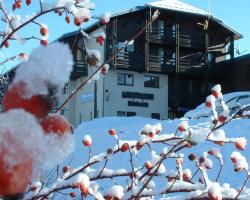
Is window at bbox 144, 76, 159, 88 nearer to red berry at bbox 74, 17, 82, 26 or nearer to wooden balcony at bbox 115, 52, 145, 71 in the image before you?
wooden balcony at bbox 115, 52, 145, 71

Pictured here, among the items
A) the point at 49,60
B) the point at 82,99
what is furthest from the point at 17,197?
the point at 82,99

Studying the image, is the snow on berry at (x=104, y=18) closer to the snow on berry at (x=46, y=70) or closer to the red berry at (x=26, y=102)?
the snow on berry at (x=46, y=70)

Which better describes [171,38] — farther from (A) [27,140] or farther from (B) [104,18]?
(A) [27,140]

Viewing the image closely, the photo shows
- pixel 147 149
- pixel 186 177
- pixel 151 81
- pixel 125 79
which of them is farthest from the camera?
pixel 151 81

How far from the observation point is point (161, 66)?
31938 mm

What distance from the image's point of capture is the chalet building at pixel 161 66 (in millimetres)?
30484

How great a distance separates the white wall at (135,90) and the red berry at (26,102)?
95.5 feet

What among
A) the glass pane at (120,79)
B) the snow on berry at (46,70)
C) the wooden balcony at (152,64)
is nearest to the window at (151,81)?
the wooden balcony at (152,64)

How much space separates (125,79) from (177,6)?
6.27m

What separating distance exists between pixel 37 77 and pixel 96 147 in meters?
14.4

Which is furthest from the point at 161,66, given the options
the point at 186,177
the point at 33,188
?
the point at 33,188

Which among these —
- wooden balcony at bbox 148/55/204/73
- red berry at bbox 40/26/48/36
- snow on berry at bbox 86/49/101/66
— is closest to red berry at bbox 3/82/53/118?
snow on berry at bbox 86/49/101/66

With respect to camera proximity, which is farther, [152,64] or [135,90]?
[152,64]

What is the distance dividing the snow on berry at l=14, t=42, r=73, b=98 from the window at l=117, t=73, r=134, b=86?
3015 cm
